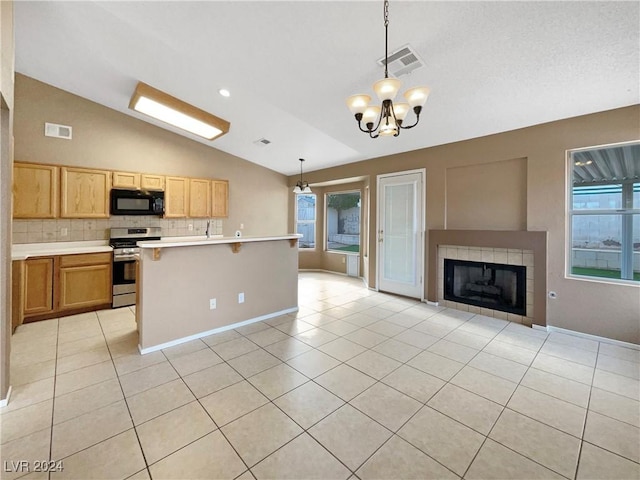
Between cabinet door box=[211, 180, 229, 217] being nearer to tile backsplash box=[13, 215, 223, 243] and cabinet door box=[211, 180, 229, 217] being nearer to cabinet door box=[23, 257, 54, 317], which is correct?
tile backsplash box=[13, 215, 223, 243]

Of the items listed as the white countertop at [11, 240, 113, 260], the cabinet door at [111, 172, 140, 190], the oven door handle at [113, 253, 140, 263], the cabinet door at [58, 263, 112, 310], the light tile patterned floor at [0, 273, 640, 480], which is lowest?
the light tile patterned floor at [0, 273, 640, 480]

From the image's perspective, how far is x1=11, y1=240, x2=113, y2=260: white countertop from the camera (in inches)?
143

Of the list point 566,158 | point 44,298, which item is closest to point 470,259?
point 566,158

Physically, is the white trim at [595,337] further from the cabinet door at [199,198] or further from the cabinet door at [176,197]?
the cabinet door at [176,197]

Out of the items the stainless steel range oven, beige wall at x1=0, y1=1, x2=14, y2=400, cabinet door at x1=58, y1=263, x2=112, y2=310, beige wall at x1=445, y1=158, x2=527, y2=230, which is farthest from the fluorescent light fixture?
beige wall at x1=445, y1=158, x2=527, y2=230

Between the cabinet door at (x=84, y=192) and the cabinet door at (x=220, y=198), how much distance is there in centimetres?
Answer: 179

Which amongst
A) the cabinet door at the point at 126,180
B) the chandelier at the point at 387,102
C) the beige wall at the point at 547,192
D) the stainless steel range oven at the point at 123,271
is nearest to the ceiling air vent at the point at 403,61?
the chandelier at the point at 387,102

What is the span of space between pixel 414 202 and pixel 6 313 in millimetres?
5068

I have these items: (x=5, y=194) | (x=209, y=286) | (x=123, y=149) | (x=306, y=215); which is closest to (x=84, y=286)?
(x=209, y=286)

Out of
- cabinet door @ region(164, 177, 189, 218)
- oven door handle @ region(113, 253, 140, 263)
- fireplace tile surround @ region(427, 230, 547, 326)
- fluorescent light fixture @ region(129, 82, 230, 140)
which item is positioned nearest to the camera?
fireplace tile surround @ region(427, 230, 547, 326)

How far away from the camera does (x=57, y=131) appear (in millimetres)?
4172

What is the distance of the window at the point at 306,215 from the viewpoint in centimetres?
761

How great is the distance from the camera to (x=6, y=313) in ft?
6.63

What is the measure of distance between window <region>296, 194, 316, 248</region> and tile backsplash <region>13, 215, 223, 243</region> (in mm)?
2783
